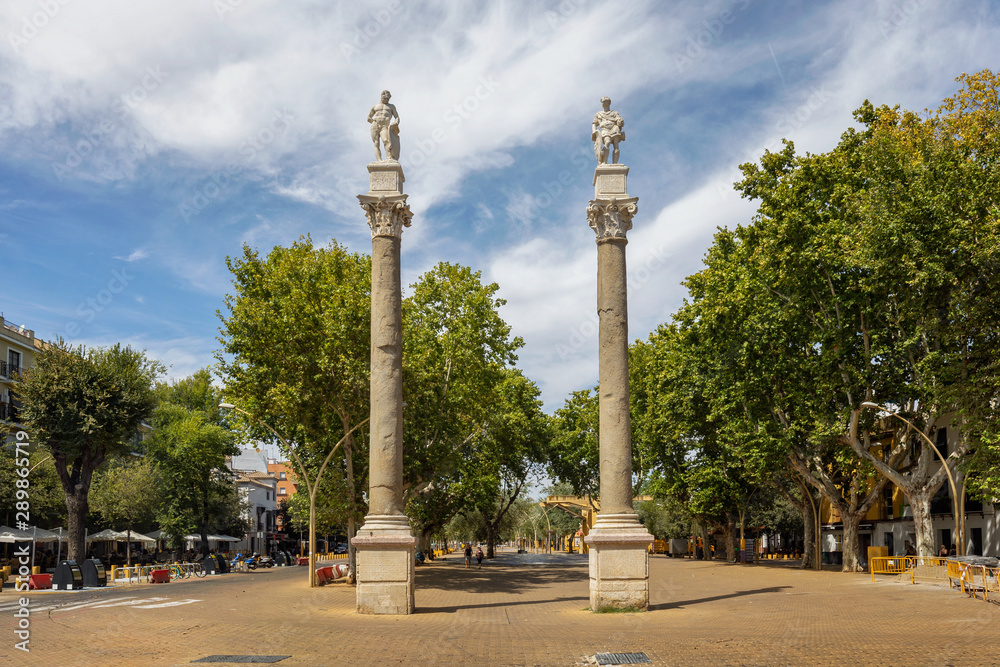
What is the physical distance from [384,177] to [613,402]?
8.06 metres

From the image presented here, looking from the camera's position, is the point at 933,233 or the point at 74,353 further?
the point at 74,353

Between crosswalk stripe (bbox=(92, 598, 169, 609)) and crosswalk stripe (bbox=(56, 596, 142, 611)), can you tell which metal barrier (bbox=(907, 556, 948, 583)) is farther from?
crosswalk stripe (bbox=(56, 596, 142, 611))

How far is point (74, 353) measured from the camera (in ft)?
123

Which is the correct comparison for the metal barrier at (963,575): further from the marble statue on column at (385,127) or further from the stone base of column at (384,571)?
the marble statue on column at (385,127)

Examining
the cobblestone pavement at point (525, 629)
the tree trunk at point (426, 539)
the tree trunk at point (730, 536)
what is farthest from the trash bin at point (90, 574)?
the tree trunk at point (730, 536)

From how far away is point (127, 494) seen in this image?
54156 mm

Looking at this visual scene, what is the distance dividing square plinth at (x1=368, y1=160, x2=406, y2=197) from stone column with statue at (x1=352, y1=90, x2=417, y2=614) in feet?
0.08

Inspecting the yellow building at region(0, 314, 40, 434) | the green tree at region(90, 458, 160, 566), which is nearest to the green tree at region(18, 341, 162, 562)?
the yellow building at region(0, 314, 40, 434)

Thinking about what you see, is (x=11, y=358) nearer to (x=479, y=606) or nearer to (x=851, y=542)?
(x=479, y=606)

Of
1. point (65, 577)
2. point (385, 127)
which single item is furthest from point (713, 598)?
point (65, 577)

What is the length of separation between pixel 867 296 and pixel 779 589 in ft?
39.3

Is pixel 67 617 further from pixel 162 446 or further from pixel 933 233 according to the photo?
pixel 162 446

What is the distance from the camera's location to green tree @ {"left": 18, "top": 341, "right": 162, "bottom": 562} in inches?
1417

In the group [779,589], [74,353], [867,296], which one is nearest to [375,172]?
[779,589]
